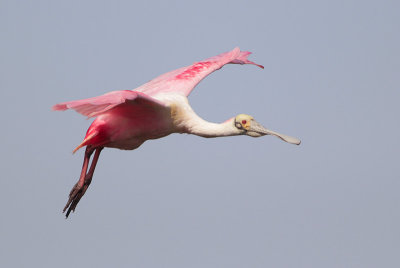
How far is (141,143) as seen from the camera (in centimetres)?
1136

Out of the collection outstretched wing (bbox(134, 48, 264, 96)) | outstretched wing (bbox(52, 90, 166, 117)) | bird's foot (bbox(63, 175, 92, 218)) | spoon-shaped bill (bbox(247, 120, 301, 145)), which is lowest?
bird's foot (bbox(63, 175, 92, 218))

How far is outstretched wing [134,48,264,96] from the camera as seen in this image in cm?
1186

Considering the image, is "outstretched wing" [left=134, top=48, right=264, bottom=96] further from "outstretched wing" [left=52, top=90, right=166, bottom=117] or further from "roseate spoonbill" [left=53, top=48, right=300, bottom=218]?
"outstretched wing" [left=52, top=90, right=166, bottom=117]

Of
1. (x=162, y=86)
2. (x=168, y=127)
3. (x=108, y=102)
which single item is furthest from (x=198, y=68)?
(x=108, y=102)

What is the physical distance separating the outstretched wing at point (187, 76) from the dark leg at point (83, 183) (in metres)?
1.00

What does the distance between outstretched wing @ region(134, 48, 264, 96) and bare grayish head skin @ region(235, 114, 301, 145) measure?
29.0 inches

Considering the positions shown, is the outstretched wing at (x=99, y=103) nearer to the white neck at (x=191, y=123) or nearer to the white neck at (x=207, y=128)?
the white neck at (x=191, y=123)

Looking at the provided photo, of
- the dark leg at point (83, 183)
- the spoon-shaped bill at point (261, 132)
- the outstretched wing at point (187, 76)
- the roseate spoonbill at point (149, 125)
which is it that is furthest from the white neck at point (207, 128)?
the dark leg at point (83, 183)

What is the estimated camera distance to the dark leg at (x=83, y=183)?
36.9 feet

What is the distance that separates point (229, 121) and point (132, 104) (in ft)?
4.58

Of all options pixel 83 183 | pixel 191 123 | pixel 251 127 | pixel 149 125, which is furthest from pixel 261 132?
pixel 83 183

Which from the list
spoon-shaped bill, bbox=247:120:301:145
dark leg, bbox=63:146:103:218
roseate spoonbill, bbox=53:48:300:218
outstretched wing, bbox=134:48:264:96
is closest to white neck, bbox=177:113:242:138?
roseate spoonbill, bbox=53:48:300:218

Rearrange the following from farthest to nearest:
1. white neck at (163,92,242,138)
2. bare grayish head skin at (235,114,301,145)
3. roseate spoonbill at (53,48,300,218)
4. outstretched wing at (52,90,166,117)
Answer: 1. bare grayish head skin at (235,114,301,145)
2. white neck at (163,92,242,138)
3. roseate spoonbill at (53,48,300,218)
4. outstretched wing at (52,90,166,117)

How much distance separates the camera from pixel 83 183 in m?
11.2
